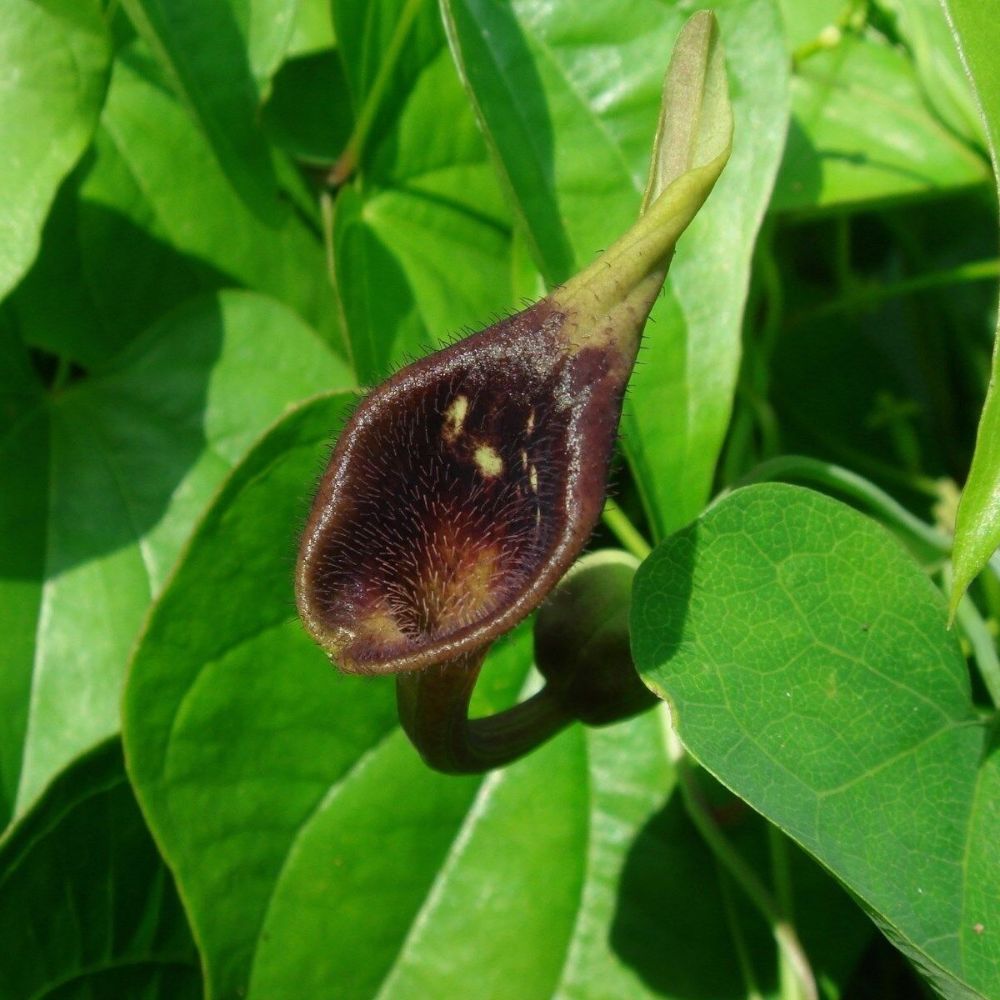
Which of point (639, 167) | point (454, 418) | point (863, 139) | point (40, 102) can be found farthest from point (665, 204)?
point (863, 139)

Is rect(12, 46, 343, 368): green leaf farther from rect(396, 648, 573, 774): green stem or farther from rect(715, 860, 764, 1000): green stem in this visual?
rect(715, 860, 764, 1000): green stem

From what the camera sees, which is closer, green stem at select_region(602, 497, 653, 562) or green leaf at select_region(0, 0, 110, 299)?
green leaf at select_region(0, 0, 110, 299)

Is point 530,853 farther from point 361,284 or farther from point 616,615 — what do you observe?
point 361,284

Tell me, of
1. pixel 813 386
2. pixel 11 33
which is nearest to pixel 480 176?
pixel 11 33

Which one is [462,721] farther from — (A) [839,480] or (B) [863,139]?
(B) [863,139]

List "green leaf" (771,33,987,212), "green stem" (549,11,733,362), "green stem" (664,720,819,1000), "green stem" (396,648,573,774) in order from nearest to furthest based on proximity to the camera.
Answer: "green stem" (549,11,733,362) → "green stem" (396,648,573,774) → "green stem" (664,720,819,1000) → "green leaf" (771,33,987,212)

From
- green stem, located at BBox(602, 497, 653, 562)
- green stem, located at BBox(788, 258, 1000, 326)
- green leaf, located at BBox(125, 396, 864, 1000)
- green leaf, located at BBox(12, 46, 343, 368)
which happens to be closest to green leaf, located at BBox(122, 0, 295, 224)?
green leaf, located at BBox(12, 46, 343, 368)
